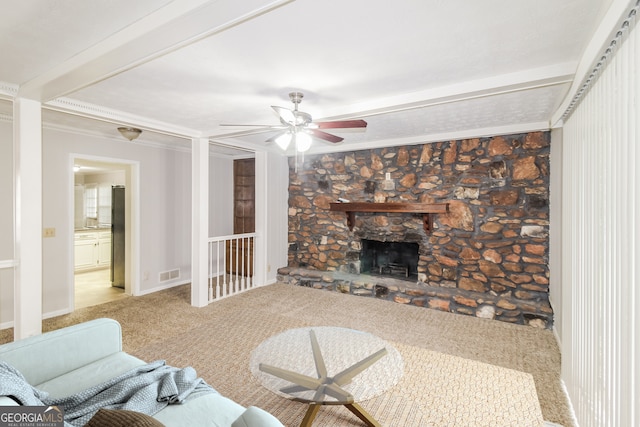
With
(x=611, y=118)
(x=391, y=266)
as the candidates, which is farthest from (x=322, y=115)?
(x=391, y=266)

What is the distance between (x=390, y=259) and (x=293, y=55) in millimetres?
3655

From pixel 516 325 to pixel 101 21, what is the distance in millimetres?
4440

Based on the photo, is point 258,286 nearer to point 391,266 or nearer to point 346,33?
point 391,266

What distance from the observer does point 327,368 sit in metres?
1.98

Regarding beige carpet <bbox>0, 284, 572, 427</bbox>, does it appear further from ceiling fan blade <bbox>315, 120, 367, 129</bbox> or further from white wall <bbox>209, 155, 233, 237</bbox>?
ceiling fan blade <bbox>315, 120, 367, 129</bbox>

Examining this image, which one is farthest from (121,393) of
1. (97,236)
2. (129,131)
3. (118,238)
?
(97,236)

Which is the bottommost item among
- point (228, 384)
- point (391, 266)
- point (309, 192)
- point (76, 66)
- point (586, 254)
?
point (228, 384)

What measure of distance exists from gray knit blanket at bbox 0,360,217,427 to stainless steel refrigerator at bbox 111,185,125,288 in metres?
4.13

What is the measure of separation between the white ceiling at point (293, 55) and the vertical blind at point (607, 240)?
0.37 meters

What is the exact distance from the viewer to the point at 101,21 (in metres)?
1.65

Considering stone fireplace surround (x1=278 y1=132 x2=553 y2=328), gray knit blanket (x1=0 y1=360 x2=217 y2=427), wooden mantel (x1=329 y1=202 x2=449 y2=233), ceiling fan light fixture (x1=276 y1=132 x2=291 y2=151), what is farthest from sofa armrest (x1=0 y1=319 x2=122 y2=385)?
wooden mantel (x1=329 y1=202 x2=449 y2=233)

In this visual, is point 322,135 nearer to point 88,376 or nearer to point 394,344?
point 394,344

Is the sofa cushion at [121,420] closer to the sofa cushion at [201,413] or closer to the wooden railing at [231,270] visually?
the sofa cushion at [201,413]

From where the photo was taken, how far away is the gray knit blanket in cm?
127
